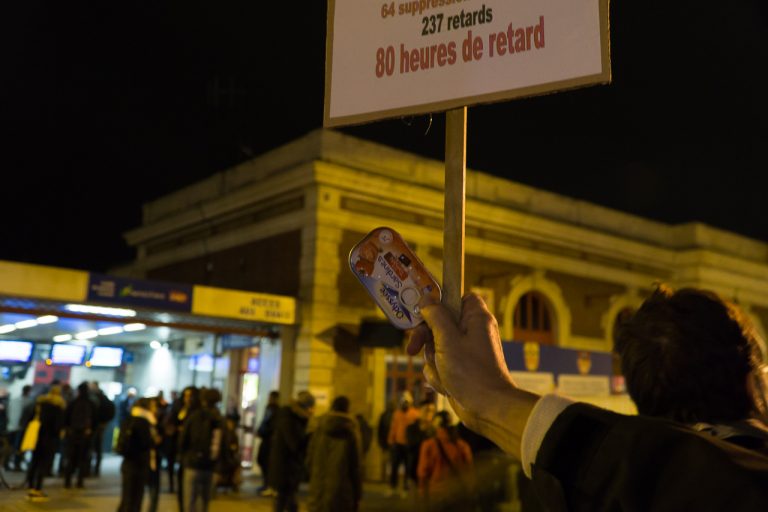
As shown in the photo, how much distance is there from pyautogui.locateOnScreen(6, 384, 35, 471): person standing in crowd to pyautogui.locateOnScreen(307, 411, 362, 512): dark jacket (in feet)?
24.7

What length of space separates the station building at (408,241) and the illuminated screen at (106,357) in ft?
9.45

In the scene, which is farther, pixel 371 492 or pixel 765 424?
pixel 371 492

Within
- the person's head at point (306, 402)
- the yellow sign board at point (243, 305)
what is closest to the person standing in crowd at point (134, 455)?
the person's head at point (306, 402)

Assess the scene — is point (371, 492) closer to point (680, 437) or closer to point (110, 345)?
point (110, 345)

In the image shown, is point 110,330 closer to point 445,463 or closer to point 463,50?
point 445,463

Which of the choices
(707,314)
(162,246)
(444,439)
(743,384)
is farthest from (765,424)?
(162,246)

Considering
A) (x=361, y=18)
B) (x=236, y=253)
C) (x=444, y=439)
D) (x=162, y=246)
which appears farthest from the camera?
(x=162, y=246)

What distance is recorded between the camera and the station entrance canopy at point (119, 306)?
12.2 meters

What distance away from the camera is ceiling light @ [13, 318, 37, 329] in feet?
47.4

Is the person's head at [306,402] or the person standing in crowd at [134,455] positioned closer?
the person standing in crowd at [134,455]

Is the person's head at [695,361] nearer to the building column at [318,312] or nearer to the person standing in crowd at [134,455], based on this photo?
the person standing in crowd at [134,455]

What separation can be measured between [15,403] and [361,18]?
1717cm

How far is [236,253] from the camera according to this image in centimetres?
1878

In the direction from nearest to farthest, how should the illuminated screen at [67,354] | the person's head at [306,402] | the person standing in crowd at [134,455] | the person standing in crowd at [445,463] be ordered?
the person standing in crowd at [445,463], the person standing in crowd at [134,455], the person's head at [306,402], the illuminated screen at [67,354]
